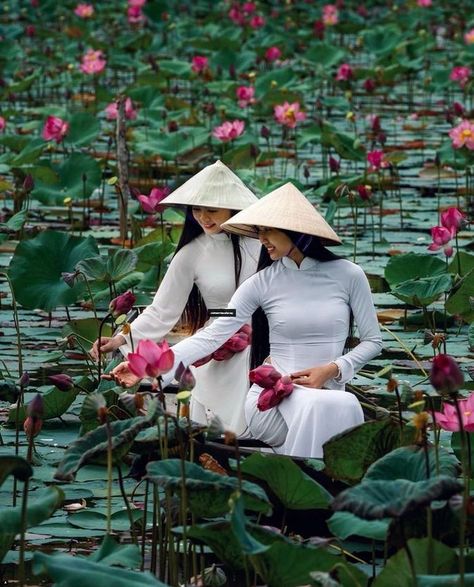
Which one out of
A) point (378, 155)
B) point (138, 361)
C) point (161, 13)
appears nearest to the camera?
point (138, 361)

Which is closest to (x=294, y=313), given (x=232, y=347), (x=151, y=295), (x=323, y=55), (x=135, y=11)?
(x=232, y=347)

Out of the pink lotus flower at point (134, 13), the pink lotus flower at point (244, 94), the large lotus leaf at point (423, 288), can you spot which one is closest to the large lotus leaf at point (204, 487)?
the large lotus leaf at point (423, 288)

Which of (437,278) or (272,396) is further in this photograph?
(437,278)

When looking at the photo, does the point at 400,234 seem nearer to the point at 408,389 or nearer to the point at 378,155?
the point at 378,155

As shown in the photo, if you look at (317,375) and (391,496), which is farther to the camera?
(317,375)

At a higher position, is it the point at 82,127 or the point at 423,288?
the point at 82,127

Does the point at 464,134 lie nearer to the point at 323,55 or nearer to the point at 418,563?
the point at 418,563

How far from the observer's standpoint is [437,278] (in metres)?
4.50

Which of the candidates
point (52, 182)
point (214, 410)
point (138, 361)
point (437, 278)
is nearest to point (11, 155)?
point (52, 182)

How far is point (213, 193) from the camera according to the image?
386 centimetres

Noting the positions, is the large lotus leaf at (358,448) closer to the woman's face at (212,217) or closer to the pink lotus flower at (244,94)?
the woman's face at (212,217)

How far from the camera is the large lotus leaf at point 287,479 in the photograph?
2.78 metres

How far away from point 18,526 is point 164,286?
1.29m

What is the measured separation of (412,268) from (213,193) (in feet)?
4.03
